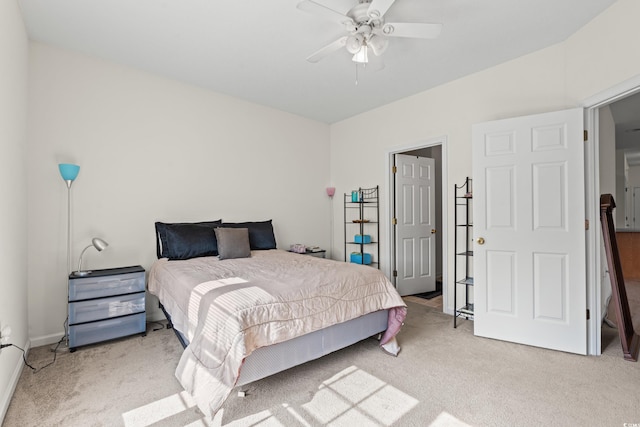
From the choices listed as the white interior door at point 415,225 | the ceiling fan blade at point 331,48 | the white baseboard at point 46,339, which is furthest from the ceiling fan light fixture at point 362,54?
the white baseboard at point 46,339

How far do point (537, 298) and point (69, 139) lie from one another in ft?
15.2

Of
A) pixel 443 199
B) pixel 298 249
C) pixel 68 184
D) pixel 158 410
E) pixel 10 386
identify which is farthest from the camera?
pixel 298 249

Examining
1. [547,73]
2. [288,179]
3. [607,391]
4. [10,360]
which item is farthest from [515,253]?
[10,360]

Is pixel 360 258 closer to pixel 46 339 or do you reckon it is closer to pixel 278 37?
pixel 278 37

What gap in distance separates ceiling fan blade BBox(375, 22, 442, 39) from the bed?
1.85m

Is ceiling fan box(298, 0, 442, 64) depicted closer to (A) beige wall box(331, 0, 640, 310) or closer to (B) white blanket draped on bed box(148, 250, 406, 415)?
(A) beige wall box(331, 0, 640, 310)

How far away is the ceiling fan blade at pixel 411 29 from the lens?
6.91 ft

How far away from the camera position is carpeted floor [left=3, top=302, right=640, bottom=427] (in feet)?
5.78

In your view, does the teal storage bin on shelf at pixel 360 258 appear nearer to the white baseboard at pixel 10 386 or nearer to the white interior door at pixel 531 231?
the white interior door at pixel 531 231

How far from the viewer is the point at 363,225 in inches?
188

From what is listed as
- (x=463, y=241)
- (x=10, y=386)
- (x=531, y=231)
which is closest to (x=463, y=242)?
(x=463, y=241)

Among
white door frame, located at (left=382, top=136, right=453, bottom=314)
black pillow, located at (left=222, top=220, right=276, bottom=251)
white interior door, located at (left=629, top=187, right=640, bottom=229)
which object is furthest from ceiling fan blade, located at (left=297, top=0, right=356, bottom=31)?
white interior door, located at (left=629, top=187, right=640, bottom=229)

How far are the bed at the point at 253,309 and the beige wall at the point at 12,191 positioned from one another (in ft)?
3.19

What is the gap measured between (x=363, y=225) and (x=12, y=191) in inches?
153
